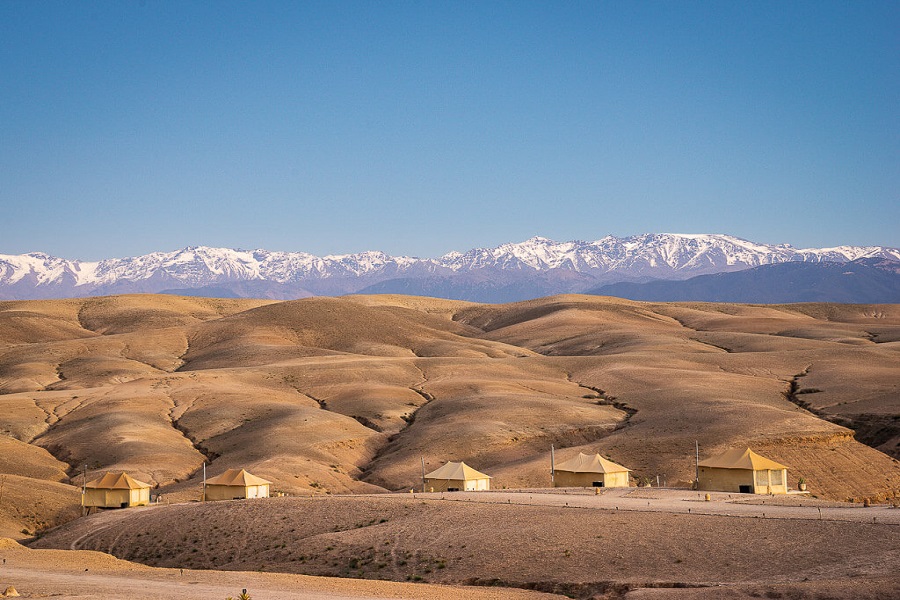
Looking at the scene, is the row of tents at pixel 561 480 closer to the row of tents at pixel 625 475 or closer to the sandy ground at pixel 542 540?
the row of tents at pixel 625 475

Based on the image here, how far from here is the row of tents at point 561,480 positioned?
A: 61000mm

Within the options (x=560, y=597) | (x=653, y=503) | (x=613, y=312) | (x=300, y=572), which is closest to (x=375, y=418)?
(x=653, y=503)

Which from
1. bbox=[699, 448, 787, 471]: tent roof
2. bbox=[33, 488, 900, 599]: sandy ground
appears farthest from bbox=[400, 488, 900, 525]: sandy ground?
bbox=[699, 448, 787, 471]: tent roof

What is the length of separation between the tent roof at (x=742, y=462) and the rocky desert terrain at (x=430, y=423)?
437 cm

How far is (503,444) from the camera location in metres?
79.8

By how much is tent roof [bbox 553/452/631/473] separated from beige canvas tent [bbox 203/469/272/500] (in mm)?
18664

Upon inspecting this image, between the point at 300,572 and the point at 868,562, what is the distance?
2139 cm

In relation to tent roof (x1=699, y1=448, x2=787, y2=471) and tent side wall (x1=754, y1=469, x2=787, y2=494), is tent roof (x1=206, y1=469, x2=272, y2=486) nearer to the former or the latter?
tent roof (x1=699, y1=448, x2=787, y2=471)

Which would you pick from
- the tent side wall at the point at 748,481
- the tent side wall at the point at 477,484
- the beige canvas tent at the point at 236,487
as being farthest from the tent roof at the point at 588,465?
the beige canvas tent at the point at 236,487

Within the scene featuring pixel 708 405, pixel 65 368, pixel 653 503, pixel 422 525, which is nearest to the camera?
pixel 422 525

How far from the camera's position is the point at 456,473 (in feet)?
217

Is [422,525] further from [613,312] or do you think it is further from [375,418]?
[613,312]

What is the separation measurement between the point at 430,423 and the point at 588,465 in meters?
22.3

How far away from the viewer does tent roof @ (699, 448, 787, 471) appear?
6300 cm
